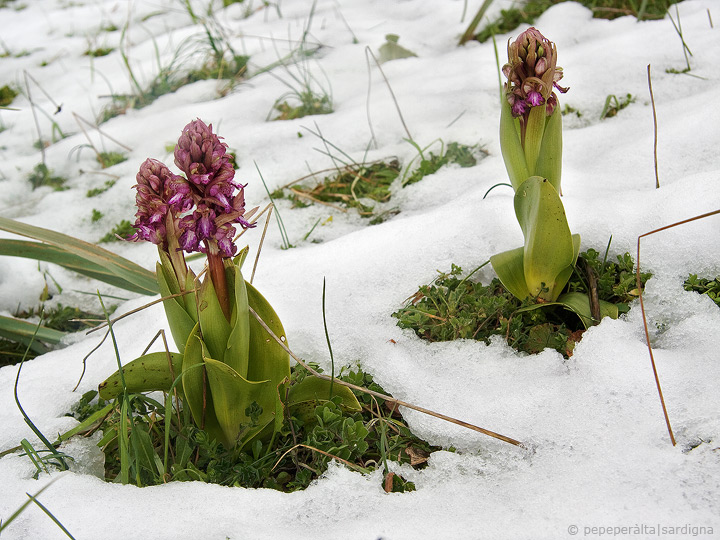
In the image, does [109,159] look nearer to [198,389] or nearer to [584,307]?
[198,389]

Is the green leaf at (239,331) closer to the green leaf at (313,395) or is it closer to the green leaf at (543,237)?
the green leaf at (313,395)

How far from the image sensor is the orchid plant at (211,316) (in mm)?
1143

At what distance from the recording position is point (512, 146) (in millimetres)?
1556

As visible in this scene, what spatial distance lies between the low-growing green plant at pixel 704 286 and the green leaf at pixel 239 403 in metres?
1.14

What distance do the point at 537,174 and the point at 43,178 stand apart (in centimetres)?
278

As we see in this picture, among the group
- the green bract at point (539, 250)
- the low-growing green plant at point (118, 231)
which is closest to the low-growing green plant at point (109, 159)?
the low-growing green plant at point (118, 231)

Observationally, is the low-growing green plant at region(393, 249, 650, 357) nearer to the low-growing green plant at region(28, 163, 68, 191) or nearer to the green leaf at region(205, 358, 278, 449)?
the green leaf at region(205, 358, 278, 449)

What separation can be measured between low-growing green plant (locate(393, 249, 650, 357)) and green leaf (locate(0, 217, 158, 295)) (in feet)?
2.81

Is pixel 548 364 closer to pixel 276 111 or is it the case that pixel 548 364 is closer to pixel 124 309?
pixel 124 309

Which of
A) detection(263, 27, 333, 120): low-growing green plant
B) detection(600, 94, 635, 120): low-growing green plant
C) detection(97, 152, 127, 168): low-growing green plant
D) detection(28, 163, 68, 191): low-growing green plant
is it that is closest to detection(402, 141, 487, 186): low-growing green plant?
detection(600, 94, 635, 120): low-growing green plant

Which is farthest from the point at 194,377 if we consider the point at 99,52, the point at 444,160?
the point at 99,52

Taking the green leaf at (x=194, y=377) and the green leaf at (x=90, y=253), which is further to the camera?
the green leaf at (x=90, y=253)

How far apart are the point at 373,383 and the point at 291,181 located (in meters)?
1.43

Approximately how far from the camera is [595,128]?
2506mm
